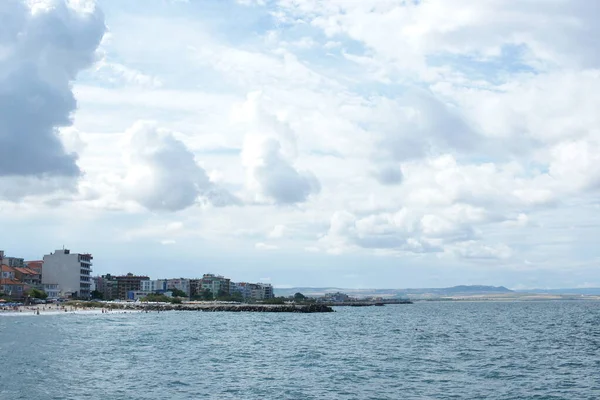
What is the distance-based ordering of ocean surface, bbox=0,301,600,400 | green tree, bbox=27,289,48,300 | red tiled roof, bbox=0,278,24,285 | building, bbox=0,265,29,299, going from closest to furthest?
ocean surface, bbox=0,301,600,400
green tree, bbox=27,289,48,300
building, bbox=0,265,29,299
red tiled roof, bbox=0,278,24,285

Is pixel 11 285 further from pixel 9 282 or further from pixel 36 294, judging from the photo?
pixel 36 294

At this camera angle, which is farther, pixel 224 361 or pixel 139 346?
pixel 139 346

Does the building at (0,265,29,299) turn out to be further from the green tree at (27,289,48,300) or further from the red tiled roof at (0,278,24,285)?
the green tree at (27,289,48,300)

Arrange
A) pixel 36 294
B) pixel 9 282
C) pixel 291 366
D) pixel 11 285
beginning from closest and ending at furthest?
pixel 291 366 → pixel 36 294 → pixel 11 285 → pixel 9 282

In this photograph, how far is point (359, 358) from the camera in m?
65.4

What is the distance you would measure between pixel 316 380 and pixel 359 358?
15.7 m

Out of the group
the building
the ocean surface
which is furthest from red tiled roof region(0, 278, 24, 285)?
the ocean surface

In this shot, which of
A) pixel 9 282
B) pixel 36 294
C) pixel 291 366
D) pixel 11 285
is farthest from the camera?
pixel 9 282

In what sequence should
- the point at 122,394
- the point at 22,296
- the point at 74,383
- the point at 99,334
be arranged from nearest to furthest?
the point at 122,394, the point at 74,383, the point at 99,334, the point at 22,296


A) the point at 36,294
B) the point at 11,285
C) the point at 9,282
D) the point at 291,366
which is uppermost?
the point at 9,282

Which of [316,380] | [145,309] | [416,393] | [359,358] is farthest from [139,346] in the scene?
[145,309]

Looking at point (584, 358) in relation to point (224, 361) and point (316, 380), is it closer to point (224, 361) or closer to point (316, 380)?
point (316, 380)

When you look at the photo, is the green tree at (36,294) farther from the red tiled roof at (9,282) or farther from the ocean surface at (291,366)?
the ocean surface at (291,366)

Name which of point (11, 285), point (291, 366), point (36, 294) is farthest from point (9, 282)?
point (291, 366)
